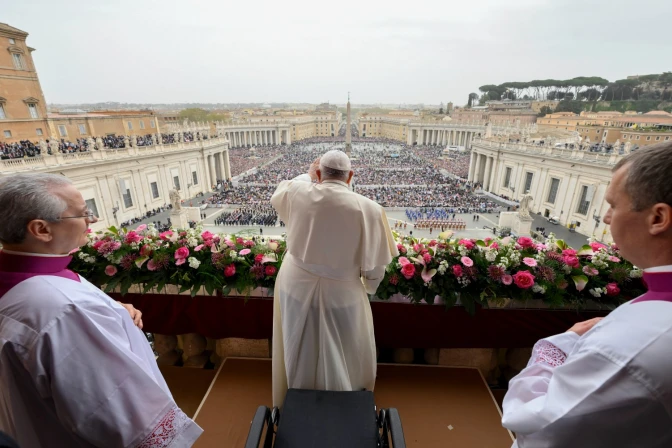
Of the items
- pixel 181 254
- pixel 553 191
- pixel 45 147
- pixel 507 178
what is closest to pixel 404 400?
pixel 181 254

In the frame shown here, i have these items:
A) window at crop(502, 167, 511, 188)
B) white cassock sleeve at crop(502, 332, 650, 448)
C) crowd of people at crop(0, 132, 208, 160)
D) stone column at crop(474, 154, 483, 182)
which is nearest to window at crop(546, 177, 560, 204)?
window at crop(502, 167, 511, 188)

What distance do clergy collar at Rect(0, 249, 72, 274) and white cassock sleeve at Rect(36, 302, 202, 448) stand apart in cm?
18

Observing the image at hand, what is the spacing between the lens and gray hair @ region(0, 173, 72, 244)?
0.91 m

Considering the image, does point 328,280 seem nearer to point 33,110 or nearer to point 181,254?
point 181,254

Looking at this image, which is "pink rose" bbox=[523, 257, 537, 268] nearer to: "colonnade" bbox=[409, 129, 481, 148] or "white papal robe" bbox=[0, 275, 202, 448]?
"white papal robe" bbox=[0, 275, 202, 448]

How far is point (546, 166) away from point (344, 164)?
21.4 meters

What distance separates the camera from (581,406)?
0.69m

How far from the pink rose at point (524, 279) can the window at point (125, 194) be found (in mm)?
18183

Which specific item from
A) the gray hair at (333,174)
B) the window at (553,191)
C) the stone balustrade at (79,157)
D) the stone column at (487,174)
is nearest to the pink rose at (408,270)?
the gray hair at (333,174)

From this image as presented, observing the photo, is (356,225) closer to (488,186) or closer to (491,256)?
(491,256)

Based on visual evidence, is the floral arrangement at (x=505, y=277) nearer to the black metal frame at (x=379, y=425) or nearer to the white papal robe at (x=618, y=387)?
the black metal frame at (x=379, y=425)

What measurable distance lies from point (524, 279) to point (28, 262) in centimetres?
238

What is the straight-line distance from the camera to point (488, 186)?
2488 centimetres

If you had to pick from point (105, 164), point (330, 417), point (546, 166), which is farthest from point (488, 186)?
point (330, 417)
